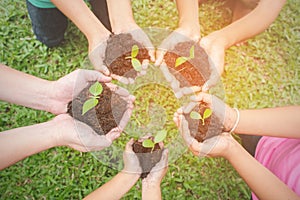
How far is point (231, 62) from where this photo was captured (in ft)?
8.05

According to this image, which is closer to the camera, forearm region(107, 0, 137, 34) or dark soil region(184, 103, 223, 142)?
dark soil region(184, 103, 223, 142)

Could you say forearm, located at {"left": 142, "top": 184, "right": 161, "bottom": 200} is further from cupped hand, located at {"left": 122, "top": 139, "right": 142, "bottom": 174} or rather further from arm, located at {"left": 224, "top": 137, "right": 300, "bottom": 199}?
arm, located at {"left": 224, "top": 137, "right": 300, "bottom": 199}

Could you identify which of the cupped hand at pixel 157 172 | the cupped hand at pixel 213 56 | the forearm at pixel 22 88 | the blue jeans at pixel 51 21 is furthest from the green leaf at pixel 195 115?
the blue jeans at pixel 51 21

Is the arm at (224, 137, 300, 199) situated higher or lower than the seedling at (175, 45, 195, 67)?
lower

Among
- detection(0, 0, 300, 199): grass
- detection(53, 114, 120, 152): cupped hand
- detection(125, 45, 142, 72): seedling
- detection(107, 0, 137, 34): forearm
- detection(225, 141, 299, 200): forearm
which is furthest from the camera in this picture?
detection(0, 0, 300, 199): grass

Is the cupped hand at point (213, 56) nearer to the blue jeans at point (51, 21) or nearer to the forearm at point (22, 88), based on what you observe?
the forearm at point (22, 88)

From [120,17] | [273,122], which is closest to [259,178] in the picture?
[273,122]

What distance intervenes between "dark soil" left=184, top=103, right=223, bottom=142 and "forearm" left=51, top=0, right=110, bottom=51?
577 millimetres

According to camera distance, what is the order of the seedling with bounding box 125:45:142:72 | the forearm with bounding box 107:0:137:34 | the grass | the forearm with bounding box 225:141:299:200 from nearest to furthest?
the forearm with bounding box 225:141:299:200 → the seedling with bounding box 125:45:142:72 → the forearm with bounding box 107:0:137:34 → the grass

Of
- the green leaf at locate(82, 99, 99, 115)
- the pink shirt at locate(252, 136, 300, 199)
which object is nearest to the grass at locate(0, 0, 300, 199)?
the pink shirt at locate(252, 136, 300, 199)

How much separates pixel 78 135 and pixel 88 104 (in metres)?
0.15

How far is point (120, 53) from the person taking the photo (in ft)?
5.26

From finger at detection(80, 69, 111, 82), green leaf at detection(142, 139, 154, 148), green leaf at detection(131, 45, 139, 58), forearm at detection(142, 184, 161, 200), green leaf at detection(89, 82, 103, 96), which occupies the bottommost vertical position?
forearm at detection(142, 184, 161, 200)

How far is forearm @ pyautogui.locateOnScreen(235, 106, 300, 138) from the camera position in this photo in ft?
4.87
